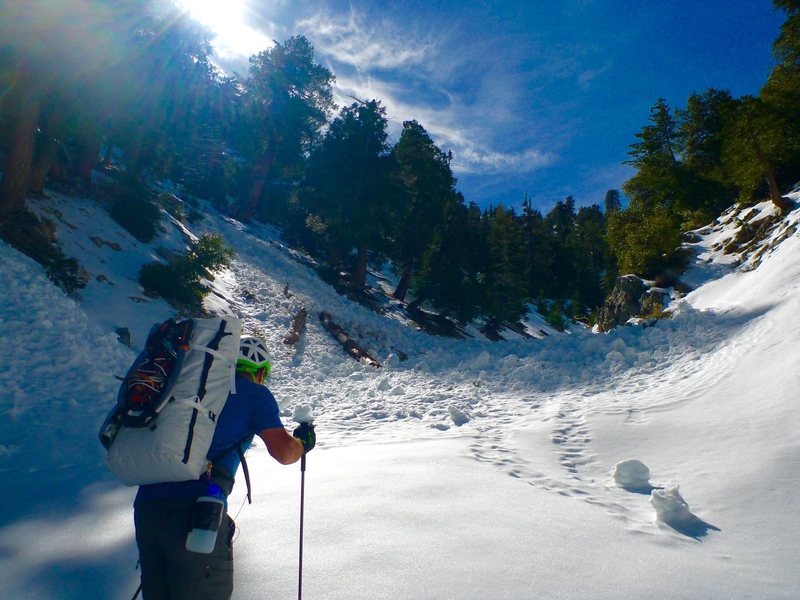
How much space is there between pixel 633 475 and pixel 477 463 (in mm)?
1870

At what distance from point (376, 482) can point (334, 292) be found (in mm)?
19154

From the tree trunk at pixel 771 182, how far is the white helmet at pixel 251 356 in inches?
772

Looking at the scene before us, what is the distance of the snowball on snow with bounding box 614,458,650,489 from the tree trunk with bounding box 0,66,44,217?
14107mm

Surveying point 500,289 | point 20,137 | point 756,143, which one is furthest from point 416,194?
point 20,137

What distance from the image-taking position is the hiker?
7.57ft

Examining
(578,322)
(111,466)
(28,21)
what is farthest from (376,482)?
(578,322)

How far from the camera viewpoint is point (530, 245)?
2328 inches

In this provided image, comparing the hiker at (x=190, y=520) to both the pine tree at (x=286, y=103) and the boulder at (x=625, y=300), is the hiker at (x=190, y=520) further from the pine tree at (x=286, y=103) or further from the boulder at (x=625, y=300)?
the pine tree at (x=286, y=103)

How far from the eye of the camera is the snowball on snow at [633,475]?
17.2 feet

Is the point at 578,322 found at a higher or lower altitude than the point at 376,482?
higher

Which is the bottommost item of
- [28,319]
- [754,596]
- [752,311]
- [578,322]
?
[754,596]

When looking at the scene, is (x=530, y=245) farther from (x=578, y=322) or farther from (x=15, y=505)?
(x=15, y=505)

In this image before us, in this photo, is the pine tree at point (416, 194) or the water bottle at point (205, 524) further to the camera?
the pine tree at point (416, 194)

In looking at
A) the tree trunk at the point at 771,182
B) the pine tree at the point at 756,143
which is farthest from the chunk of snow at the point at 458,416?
the pine tree at the point at 756,143
